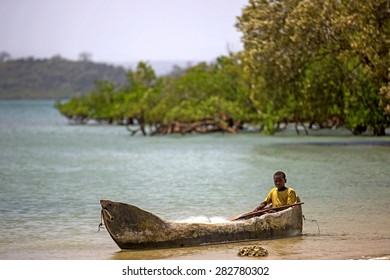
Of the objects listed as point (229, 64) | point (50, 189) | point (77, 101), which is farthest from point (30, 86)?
point (50, 189)

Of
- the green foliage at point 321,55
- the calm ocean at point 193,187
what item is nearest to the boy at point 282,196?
the calm ocean at point 193,187

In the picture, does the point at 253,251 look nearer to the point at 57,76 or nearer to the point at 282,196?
the point at 282,196

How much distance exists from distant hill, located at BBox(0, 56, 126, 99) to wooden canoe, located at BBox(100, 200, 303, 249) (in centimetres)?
6388

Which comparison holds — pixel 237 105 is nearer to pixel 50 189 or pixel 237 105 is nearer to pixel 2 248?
pixel 50 189

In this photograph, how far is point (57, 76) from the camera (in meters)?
83.5

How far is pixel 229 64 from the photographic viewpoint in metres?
42.3

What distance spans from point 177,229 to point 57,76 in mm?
72952

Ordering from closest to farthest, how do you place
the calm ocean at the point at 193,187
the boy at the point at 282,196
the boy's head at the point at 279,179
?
the boy's head at the point at 279,179 → the boy at the point at 282,196 → the calm ocean at the point at 193,187

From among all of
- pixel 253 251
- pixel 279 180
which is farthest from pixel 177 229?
pixel 279 180

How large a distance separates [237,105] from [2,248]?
27406 mm

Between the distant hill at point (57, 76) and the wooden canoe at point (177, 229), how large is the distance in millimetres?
63877

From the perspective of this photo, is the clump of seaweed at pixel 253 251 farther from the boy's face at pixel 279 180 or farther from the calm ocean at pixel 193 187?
the boy's face at pixel 279 180

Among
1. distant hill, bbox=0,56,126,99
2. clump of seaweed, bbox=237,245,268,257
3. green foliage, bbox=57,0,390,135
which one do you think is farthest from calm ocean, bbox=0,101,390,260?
distant hill, bbox=0,56,126,99

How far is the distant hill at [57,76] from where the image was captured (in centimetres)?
7731
